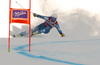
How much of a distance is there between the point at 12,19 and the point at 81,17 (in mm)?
7698

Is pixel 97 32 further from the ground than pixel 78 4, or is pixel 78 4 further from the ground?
pixel 78 4

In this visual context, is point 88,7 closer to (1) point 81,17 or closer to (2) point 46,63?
(1) point 81,17

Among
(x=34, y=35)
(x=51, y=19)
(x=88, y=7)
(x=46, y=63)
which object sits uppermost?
(x=88, y=7)

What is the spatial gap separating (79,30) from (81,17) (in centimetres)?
80

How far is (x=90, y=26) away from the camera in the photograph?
12.3 metres

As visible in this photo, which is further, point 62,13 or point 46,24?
point 62,13

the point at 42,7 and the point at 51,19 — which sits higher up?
the point at 42,7

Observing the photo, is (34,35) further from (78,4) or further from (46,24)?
(78,4)

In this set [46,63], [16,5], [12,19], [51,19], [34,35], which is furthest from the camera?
[16,5]

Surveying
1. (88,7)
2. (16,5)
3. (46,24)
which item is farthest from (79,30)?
(16,5)

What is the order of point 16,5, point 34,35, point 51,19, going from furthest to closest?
point 16,5, point 34,35, point 51,19

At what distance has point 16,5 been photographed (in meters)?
12.1

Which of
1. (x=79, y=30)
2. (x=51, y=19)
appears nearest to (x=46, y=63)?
(x=51, y=19)

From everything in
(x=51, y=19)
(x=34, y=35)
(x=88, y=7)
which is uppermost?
(x=88, y=7)
